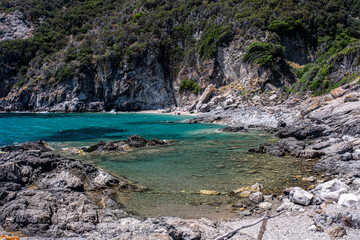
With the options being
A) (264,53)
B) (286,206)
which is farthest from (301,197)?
(264,53)

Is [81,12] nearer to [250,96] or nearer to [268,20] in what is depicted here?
[268,20]

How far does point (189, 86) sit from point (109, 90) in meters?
25.3

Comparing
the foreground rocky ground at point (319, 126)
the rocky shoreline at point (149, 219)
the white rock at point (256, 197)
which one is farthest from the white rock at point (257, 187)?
the foreground rocky ground at point (319, 126)

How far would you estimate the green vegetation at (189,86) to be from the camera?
6084 centimetres

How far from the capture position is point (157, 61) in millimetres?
70188

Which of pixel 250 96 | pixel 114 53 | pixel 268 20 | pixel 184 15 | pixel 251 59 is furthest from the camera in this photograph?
pixel 184 15

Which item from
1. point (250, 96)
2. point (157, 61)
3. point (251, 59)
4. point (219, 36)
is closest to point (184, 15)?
point (157, 61)

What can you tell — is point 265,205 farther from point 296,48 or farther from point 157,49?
point 157,49

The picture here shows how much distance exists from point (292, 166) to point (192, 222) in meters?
8.45

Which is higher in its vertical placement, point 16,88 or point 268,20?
point 268,20

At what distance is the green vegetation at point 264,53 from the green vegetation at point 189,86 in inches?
576

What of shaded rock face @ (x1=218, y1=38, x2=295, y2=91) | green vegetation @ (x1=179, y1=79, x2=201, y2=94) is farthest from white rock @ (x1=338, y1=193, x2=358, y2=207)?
green vegetation @ (x1=179, y1=79, x2=201, y2=94)

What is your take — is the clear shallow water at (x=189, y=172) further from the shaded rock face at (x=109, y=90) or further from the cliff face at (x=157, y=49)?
the shaded rock face at (x=109, y=90)

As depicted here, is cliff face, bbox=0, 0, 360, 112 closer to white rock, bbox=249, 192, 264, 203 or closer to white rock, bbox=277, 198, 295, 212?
white rock, bbox=249, 192, 264, 203
